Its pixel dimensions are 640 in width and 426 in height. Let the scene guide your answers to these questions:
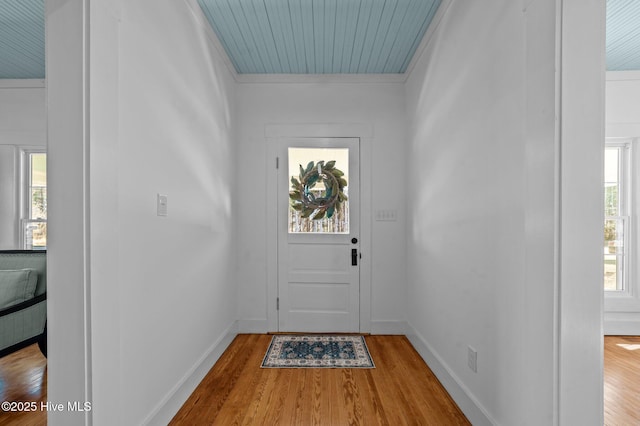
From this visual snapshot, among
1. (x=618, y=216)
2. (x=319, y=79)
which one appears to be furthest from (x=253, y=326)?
(x=618, y=216)

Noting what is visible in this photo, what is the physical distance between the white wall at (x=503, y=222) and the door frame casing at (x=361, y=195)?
2.89 ft

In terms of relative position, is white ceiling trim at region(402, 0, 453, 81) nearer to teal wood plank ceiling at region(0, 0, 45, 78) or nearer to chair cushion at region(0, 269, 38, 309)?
teal wood plank ceiling at region(0, 0, 45, 78)

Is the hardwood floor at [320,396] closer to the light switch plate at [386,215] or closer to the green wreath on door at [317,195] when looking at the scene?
the light switch plate at [386,215]

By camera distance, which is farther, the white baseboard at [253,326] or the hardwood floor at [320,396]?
the white baseboard at [253,326]

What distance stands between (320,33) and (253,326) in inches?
114

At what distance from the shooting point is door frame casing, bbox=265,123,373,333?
380 cm

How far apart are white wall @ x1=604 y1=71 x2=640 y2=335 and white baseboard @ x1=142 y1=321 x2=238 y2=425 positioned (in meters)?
3.80

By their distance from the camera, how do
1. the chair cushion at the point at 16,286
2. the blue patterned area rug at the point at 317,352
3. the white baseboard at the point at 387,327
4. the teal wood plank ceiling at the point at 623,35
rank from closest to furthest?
the chair cushion at the point at 16,286
the teal wood plank ceiling at the point at 623,35
the blue patterned area rug at the point at 317,352
the white baseboard at the point at 387,327

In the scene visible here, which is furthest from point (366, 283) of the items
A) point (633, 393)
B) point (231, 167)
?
point (633, 393)

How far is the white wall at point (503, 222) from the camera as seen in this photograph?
131 cm

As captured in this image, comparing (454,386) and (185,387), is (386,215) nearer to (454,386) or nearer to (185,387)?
(454,386)

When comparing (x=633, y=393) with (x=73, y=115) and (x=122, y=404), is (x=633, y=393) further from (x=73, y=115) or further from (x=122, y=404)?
(x=73, y=115)

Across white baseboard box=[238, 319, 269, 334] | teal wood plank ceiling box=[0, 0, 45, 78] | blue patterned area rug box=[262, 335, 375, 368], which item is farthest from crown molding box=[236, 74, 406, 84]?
blue patterned area rug box=[262, 335, 375, 368]

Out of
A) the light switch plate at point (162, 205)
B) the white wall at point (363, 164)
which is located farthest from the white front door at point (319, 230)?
the light switch plate at point (162, 205)
